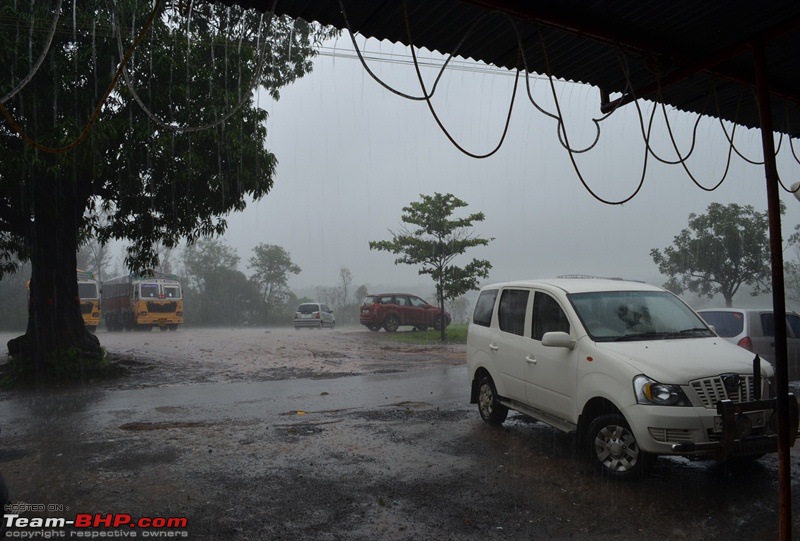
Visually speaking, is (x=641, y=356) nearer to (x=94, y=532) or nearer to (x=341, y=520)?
(x=341, y=520)

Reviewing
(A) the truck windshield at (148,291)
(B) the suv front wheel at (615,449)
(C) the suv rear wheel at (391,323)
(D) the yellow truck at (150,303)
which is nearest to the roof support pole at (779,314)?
(B) the suv front wheel at (615,449)

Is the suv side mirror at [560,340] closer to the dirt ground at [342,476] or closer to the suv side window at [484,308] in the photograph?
the dirt ground at [342,476]

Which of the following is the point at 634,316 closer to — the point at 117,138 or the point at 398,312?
the point at 117,138

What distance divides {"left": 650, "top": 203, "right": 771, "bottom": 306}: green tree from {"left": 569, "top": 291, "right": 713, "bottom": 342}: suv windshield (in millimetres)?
27163

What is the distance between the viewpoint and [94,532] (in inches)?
166

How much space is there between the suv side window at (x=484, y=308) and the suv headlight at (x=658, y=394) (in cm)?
277

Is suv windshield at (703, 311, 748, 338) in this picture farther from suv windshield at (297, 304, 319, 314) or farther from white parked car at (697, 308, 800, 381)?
suv windshield at (297, 304, 319, 314)

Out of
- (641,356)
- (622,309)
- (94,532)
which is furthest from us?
(622,309)

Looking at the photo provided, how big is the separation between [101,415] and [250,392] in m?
2.81

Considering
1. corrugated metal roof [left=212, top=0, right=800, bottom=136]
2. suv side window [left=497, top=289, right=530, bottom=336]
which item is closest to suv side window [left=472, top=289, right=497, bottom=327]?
suv side window [left=497, top=289, right=530, bottom=336]

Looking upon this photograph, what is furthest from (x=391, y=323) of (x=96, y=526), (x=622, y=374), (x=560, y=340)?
(x=96, y=526)

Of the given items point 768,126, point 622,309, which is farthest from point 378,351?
point 768,126

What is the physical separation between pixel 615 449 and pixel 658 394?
0.69 metres

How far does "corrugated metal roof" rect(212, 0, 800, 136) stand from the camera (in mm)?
4780
